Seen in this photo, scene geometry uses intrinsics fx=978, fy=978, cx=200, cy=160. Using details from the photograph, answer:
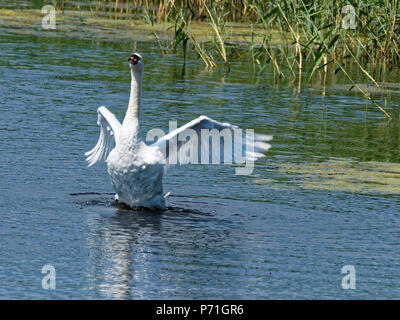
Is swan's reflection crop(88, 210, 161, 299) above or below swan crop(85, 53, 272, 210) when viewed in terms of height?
below

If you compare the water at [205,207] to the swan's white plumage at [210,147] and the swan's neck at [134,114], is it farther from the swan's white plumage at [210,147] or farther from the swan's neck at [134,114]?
the swan's neck at [134,114]

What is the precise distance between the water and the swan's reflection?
0.05 ft

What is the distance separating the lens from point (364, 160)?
11539 mm

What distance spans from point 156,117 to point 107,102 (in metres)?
1.25

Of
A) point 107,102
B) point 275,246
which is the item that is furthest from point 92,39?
point 275,246

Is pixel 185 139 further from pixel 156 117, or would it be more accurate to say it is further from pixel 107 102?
pixel 107 102

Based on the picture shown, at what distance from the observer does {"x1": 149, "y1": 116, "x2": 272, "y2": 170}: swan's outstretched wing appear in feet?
29.5

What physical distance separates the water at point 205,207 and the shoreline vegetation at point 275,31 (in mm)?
1100

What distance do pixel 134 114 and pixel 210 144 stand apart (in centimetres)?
78

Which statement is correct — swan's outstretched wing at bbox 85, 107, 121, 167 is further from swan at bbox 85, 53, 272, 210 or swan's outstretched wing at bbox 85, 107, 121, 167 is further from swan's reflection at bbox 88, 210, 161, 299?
swan's reflection at bbox 88, 210, 161, 299

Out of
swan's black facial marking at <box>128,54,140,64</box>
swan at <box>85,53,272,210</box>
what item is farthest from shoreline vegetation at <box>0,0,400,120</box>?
swan's black facial marking at <box>128,54,140,64</box>

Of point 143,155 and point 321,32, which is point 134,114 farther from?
point 321,32

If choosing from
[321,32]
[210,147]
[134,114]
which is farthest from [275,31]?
[134,114]

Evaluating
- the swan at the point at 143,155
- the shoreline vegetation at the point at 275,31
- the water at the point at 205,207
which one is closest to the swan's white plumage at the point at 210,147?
the swan at the point at 143,155
